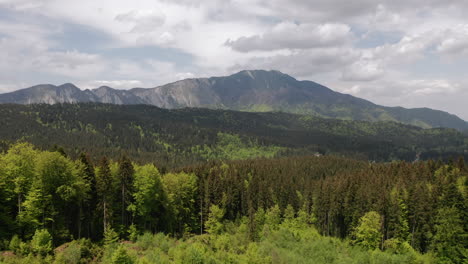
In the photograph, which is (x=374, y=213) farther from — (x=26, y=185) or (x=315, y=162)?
(x=315, y=162)

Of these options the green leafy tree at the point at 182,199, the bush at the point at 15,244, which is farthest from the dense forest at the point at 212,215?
the green leafy tree at the point at 182,199

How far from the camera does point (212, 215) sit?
75188 mm

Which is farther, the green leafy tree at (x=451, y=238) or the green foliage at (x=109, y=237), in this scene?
the green leafy tree at (x=451, y=238)

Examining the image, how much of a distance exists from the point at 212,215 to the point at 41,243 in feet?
128

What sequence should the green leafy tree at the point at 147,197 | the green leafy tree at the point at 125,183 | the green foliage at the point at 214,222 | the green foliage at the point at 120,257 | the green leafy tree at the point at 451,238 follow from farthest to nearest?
1. the green foliage at the point at 214,222
2. the green leafy tree at the point at 147,197
3. the green leafy tree at the point at 125,183
4. the green leafy tree at the point at 451,238
5. the green foliage at the point at 120,257

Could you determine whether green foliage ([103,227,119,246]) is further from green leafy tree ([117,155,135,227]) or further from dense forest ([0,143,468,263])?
green leafy tree ([117,155,135,227])

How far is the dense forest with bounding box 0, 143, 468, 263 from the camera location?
47.3m

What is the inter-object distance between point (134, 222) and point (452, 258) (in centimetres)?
6297

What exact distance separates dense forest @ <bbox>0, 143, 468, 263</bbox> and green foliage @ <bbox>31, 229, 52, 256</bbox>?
14 cm

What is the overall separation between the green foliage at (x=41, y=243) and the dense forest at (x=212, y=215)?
14 centimetres

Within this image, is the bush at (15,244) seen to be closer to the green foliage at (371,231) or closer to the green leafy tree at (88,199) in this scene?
the green leafy tree at (88,199)

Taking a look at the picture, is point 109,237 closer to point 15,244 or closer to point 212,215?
point 15,244

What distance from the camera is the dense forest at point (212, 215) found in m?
47.3

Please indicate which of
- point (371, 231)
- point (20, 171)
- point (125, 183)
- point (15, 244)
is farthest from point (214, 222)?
point (20, 171)
